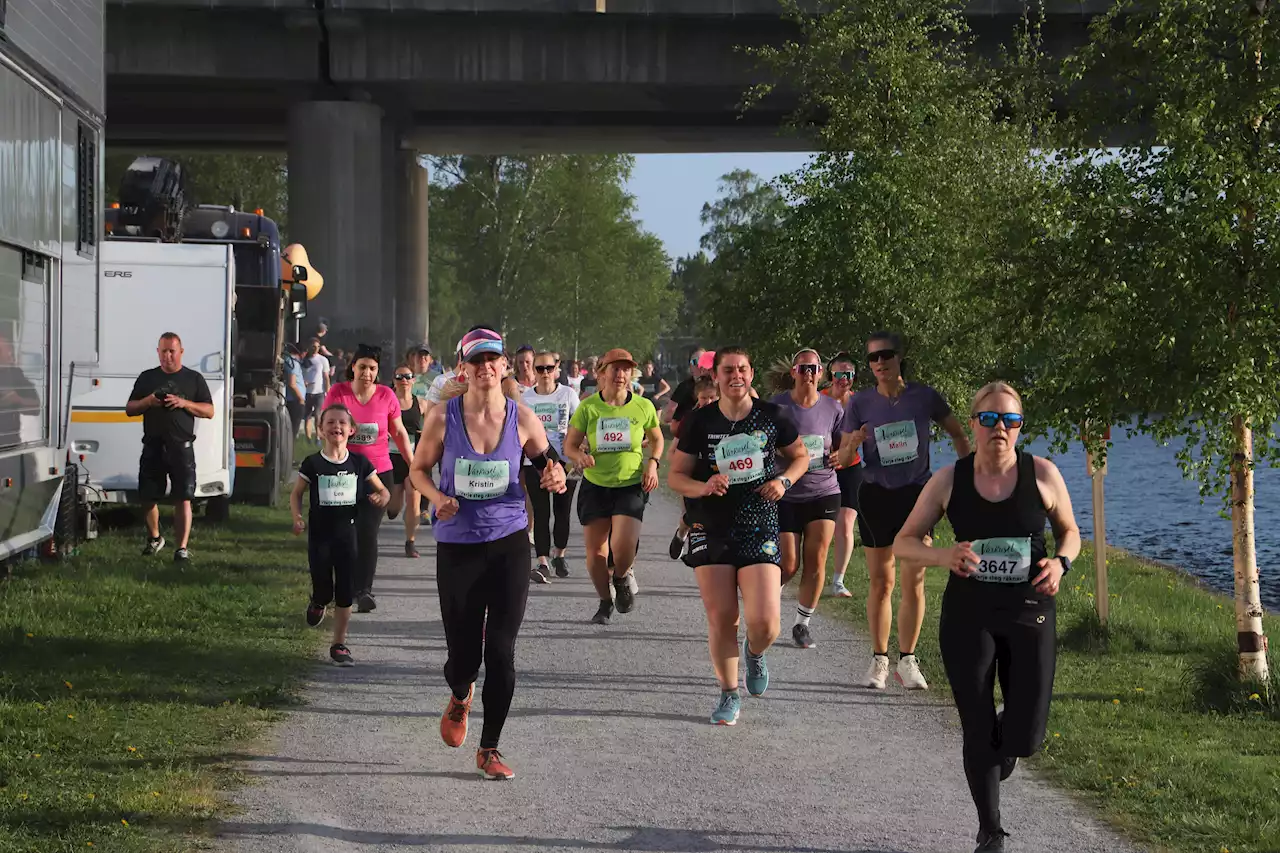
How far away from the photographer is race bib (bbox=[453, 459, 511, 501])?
7.36 meters

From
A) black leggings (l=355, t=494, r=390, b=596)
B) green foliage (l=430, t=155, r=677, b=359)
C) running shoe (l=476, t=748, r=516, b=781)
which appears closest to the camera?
running shoe (l=476, t=748, r=516, b=781)

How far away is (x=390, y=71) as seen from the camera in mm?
37469

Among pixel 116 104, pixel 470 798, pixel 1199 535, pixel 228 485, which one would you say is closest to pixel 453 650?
pixel 470 798

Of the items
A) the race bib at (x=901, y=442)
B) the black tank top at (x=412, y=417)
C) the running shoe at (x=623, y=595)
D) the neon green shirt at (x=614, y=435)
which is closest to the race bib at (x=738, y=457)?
the race bib at (x=901, y=442)

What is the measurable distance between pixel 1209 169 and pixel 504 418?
13.5 feet

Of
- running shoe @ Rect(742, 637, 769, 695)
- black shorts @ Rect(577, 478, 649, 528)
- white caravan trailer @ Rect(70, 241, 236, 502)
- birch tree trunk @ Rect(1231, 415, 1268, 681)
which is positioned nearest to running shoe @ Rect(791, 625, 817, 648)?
black shorts @ Rect(577, 478, 649, 528)

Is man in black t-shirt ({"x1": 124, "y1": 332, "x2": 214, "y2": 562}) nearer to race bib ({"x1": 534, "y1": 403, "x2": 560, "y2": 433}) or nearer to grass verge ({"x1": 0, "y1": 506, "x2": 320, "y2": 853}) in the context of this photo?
grass verge ({"x1": 0, "y1": 506, "x2": 320, "y2": 853})

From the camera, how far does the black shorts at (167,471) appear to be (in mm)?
14625

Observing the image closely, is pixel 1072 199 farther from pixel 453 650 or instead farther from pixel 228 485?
pixel 228 485

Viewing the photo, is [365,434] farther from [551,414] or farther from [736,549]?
[736,549]

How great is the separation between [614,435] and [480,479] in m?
4.33

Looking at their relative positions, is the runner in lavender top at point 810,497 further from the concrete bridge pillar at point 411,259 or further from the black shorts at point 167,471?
the concrete bridge pillar at point 411,259

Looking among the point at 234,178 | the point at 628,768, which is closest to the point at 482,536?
the point at 628,768

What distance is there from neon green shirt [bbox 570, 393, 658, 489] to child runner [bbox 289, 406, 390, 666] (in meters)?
1.79
